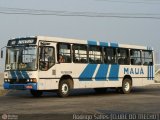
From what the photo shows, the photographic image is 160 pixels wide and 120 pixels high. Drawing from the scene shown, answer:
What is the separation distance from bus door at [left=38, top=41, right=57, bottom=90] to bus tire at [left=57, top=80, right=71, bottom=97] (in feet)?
1.96

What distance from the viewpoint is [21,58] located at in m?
24.1

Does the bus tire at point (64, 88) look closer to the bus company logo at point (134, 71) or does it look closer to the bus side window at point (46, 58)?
the bus side window at point (46, 58)

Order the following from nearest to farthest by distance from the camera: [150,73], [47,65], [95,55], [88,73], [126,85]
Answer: [47,65]
[88,73]
[95,55]
[126,85]
[150,73]

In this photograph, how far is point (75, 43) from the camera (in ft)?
84.3

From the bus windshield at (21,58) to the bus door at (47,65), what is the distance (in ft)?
1.10

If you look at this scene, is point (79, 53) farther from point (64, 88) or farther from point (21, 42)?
point (21, 42)

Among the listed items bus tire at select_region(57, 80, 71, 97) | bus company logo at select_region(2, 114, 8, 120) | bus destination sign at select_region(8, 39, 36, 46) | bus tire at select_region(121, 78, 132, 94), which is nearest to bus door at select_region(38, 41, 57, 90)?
bus destination sign at select_region(8, 39, 36, 46)

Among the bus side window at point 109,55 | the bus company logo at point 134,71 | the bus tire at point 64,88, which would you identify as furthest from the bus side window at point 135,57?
the bus tire at point 64,88

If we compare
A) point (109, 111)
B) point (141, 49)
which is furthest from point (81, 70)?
point (109, 111)

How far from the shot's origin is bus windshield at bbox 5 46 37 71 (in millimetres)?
23656

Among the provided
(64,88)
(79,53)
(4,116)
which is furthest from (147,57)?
(4,116)

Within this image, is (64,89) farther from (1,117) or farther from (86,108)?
(1,117)

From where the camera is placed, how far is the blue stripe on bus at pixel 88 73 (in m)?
26.1

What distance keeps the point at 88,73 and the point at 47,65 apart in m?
3.26
